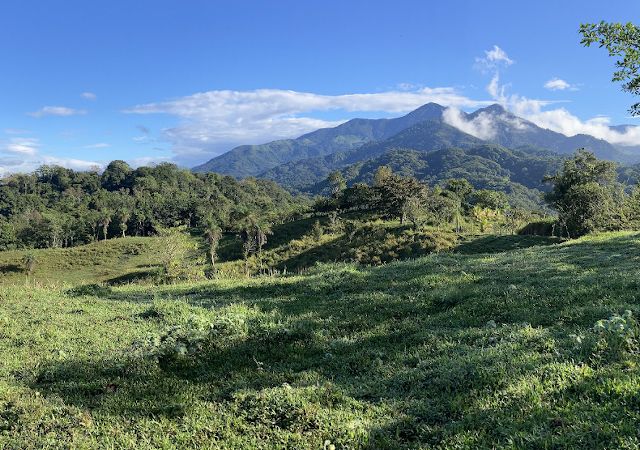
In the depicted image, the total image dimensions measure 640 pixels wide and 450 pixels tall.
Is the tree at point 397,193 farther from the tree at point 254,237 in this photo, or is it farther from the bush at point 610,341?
the bush at point 610,341

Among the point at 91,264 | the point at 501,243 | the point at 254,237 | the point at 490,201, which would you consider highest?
the point at 490,201

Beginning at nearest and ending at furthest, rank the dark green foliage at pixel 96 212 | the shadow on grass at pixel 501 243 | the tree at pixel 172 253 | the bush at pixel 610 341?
the bush at pixel 610 341 → the shadow on grass at pixel 501 243 → the tree at pixel 172 253 → the dark green foliage at pixel 96 212

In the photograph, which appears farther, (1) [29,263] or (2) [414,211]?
(1) [29,263]

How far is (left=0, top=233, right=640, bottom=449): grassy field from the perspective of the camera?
5.61 metres

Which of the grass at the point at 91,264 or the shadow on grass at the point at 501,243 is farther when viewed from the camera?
the grass at the point at 91,264

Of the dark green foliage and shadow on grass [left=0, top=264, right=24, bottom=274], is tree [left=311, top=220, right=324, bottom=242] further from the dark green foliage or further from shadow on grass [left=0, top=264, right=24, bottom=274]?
shadow on grass [left=0, top=264, right=24, bottom=274]

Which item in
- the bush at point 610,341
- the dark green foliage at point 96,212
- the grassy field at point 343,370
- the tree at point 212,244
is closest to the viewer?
the grassy field at point 343,370

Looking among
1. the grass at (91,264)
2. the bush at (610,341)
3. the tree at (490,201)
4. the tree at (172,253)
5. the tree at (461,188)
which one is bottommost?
the grass at (91,264)

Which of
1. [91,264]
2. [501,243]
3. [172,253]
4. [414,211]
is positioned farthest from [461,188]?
[91,264]

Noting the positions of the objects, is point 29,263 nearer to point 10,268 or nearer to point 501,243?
point 10,268

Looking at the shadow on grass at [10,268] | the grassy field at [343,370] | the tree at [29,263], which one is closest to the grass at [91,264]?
the shadow on grass at [10,268]

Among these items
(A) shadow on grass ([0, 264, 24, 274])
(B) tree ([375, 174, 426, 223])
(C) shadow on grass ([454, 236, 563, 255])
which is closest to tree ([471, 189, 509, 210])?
(B) tree ([375, 174, 426, 223])

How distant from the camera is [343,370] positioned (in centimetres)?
845

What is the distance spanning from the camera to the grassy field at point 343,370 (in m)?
5.61
